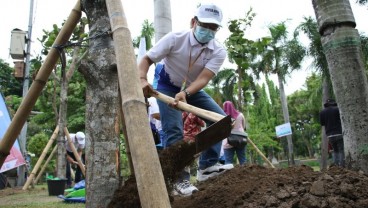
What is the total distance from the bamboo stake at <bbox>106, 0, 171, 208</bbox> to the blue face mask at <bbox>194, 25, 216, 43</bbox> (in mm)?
1314

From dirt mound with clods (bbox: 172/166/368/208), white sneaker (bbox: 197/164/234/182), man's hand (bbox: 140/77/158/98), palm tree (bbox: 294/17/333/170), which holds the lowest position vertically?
dirt mound with clods (bbox: 172/166/368/208)

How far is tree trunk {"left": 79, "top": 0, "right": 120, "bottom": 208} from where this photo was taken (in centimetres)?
231

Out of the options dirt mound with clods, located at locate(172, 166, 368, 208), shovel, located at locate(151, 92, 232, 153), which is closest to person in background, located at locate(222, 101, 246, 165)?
dirt mound with clods, located at locate(172, 166, 368, 208)

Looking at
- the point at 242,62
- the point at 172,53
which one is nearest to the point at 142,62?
the point at 172,53

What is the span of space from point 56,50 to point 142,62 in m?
0.69

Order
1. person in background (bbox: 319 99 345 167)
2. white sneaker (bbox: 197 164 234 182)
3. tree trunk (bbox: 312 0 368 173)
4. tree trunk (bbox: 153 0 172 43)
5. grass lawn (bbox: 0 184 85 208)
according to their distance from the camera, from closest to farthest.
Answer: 1. tree trunk (bbox: 312 0 368 173)
2. white sneaker (bbox: 197 164 234 182)
3. grass lawn (bbox: 0 184 85 208)
4. tree trunk (bbox: 153 0 172 43)
5. person in background (bbox: 319 99 345 167)

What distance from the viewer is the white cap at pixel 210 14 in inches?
119

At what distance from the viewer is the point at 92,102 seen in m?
2.43

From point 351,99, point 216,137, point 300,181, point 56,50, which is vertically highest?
point 56,50

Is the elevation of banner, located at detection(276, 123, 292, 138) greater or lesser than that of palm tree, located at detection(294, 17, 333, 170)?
lesser

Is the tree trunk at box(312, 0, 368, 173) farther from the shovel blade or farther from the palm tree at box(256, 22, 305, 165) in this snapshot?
the palm tree at box(256, 22, 305, 165)

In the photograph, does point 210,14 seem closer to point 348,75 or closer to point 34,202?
point 348,75

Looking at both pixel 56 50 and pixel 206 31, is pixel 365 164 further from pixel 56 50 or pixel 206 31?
pixel 56 50

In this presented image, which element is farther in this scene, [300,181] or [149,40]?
[149,40]
